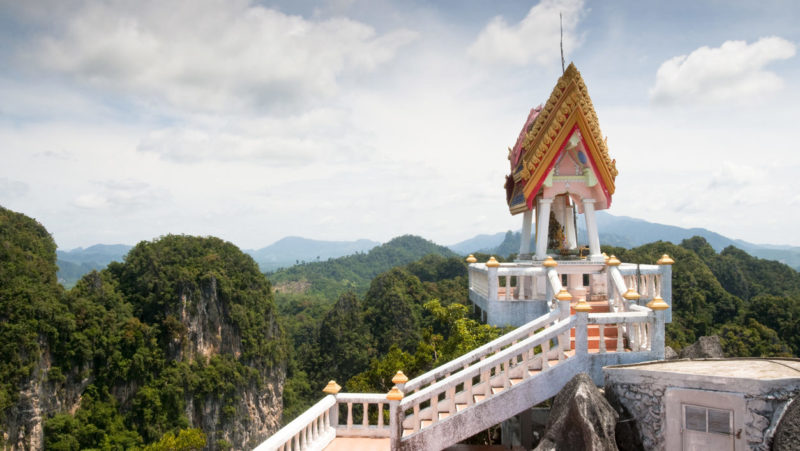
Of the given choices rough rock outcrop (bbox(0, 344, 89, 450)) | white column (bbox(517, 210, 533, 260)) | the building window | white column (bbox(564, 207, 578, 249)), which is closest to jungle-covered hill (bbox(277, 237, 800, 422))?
white column (bbox(517, 210, 533, 260))

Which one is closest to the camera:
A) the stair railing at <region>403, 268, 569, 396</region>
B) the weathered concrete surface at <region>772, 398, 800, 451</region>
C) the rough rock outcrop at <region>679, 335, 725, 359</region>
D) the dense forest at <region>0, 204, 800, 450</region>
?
the weathered concrete surface at <region>772, 398, 800, 451</region>

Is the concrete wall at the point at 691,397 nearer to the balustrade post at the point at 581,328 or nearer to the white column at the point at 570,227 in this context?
the balustrade post at the point at 581,328

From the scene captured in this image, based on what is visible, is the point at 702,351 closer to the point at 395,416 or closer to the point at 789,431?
the point at 789,431

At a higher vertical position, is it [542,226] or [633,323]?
[542,226]

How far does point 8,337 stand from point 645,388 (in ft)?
122

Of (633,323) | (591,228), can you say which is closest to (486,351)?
(633,323)

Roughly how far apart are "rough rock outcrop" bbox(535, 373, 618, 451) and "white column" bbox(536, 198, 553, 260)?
5270mm

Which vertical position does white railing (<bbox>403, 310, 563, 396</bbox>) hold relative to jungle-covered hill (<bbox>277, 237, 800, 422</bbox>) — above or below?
above

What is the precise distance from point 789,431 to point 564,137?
6.90 m

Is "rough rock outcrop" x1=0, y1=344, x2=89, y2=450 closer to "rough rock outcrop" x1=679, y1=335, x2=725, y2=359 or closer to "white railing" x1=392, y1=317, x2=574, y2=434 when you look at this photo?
"white railing" x1=392, y1=317, x2=574, y2=434

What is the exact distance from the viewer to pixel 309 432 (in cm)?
843

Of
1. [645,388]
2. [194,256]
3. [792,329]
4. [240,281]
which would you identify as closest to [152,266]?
[194,256]

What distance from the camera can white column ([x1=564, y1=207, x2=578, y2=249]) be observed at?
541 inches

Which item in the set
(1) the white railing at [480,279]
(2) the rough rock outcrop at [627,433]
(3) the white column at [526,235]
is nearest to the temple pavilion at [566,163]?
(3) the white column at [526,235]
